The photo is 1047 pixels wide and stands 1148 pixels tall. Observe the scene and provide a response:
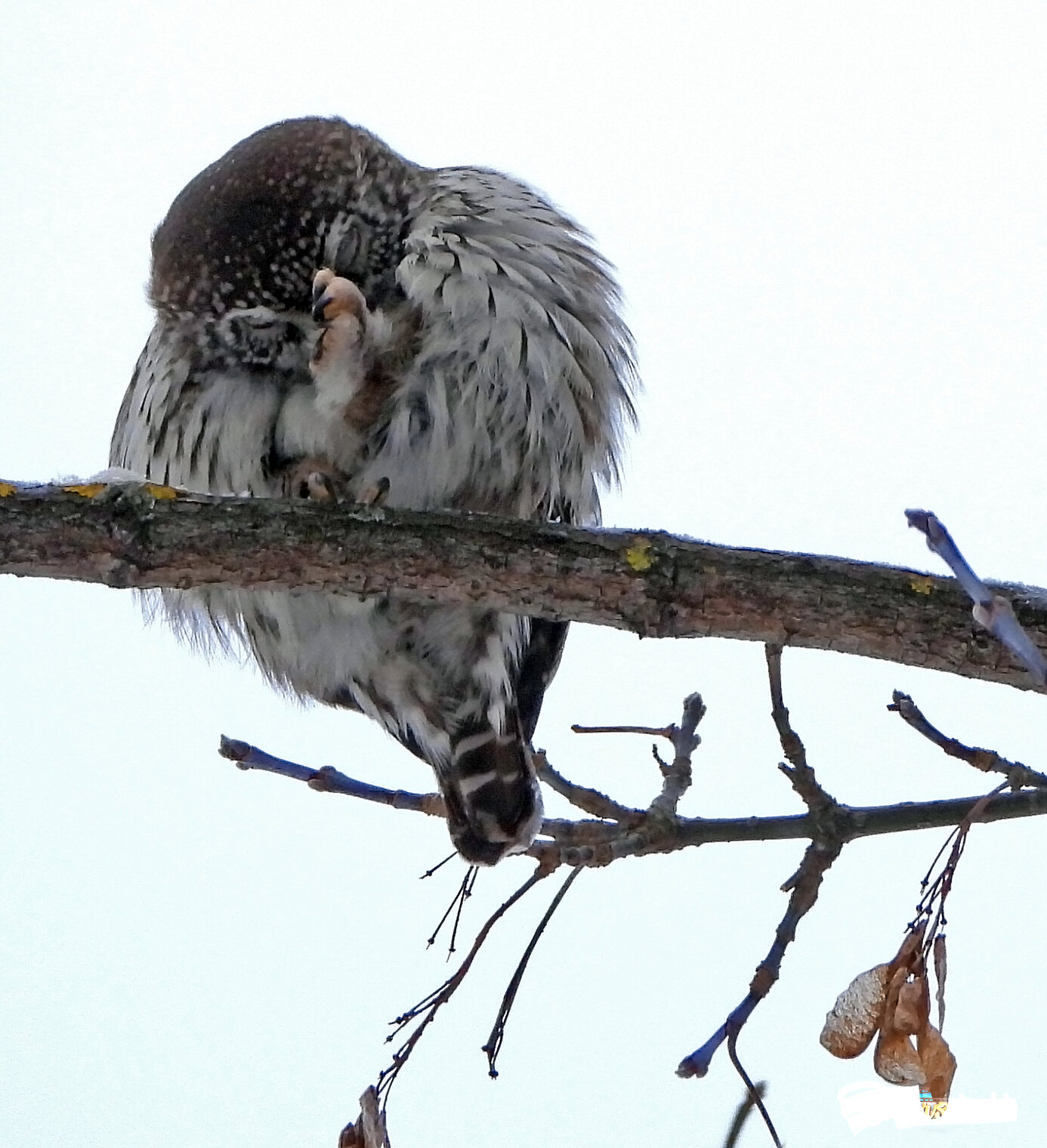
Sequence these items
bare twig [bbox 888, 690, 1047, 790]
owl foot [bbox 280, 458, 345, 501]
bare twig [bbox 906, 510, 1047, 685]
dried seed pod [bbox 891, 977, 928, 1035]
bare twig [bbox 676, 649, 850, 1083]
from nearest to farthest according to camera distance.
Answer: bare twig [bbox 906, 510, 1047, 685] < dried seed pod [bbox 891, 977, 928, 1035] < bare twig [bbox 888, 690, 1047, 790] < bare twig [bbox 676, 649, 850, 1083] < owl foot [bbox 280, 458, 345, 501]

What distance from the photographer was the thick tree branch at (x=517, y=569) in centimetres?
184

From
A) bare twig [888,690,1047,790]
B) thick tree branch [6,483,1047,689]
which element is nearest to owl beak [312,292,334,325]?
thick tree branch [6,483,1047,689]

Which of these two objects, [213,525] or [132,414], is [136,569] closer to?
[213,525]

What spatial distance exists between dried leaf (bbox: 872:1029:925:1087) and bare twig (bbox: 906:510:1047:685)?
2.16ft

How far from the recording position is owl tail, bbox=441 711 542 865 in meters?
2.53

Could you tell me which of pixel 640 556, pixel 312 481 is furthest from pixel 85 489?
pixel 640 556

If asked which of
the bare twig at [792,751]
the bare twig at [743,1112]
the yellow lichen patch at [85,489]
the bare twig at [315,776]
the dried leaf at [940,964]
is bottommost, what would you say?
the bare twig at [743,1112]

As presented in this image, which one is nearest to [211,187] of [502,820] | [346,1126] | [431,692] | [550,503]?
[550,503]

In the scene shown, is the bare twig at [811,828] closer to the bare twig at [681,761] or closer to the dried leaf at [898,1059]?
the bare twig at [681,761]

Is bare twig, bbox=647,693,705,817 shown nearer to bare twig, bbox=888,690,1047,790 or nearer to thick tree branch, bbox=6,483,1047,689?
thick tree branch, bbox=6,483,1047,689

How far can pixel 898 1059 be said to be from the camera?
1.50m

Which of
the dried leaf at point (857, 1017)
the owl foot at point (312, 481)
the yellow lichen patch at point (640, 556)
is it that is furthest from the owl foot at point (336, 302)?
the dried leaf at point (857, 1017)

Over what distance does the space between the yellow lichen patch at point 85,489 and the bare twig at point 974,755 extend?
113cm

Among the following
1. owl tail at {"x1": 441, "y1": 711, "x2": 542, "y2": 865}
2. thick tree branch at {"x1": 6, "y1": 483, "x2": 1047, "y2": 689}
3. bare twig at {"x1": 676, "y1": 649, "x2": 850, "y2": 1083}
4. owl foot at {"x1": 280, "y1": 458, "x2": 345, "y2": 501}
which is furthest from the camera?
owl tail at {"x1": 441, "y1": 711, "x2": 542, "y2": 865}
